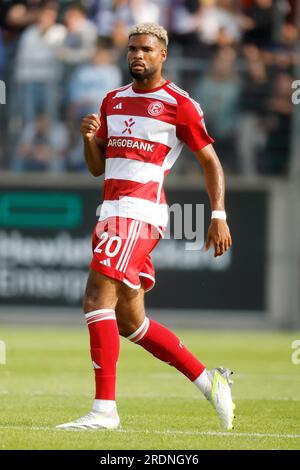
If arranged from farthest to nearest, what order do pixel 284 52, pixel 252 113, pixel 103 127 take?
pixel 284 52, pixel 252 113, pixel 103 127

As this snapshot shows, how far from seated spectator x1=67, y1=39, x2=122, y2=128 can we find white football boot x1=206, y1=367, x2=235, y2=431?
384 inches

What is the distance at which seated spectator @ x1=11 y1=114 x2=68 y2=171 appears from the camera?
1708 centimetres

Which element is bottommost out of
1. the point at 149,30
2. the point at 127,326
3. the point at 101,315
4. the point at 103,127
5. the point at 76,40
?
the point at 127,326

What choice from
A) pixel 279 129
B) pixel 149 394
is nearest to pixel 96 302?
pixel 149 394

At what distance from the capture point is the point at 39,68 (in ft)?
56.5

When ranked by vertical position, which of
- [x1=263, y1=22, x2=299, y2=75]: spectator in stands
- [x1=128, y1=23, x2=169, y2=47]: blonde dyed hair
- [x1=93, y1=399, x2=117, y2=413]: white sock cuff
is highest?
[x1=263, y1=22, x2=299, y2=75]: spectator in stands

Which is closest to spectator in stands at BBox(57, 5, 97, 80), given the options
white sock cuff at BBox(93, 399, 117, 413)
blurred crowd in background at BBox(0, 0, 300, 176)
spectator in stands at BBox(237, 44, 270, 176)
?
blurred crowd in background at BBox(0, 0, 300, 176)

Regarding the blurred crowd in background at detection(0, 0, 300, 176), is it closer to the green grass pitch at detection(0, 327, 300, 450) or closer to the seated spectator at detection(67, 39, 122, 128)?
the seated spectator at detection(67, 39, 122, 128)

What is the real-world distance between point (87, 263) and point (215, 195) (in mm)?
9419

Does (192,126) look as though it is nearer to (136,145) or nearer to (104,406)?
(136,145)

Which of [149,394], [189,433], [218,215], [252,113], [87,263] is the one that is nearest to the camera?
[189,433]

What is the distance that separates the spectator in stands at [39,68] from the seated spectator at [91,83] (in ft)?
0.85

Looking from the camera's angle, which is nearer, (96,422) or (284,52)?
(96,422)

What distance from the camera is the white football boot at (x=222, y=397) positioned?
7559mm
